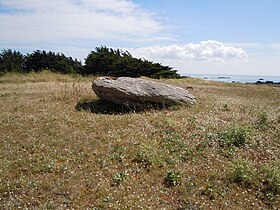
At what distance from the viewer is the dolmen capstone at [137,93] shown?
11.1 meters

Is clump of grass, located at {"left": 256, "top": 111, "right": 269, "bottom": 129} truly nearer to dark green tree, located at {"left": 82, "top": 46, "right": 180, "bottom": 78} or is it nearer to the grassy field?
the grassy field

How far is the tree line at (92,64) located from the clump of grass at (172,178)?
23109mm

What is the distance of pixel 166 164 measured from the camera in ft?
19.5

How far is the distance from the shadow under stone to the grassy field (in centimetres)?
103

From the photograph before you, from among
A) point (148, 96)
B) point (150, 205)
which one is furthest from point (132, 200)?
point (148, 96)

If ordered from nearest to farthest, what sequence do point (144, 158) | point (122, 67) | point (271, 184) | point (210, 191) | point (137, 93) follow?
point (210, 191) < point (271, 184) < point (144, 158) < point (137, 93) < point (122, 67)

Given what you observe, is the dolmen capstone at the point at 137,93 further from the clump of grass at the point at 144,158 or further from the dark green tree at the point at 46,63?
the dark green tree at the point at 46,63

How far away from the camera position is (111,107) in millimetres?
11695

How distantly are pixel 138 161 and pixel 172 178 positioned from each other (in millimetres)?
1071

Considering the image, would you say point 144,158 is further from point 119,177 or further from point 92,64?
point 92,64

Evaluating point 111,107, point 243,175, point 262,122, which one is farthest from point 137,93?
point 243,175

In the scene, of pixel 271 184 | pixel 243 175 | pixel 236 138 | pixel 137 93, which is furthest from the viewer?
pixel 137 93

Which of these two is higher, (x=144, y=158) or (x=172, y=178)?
(x=144, y=158)

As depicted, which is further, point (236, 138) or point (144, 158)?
point (236, 138)
